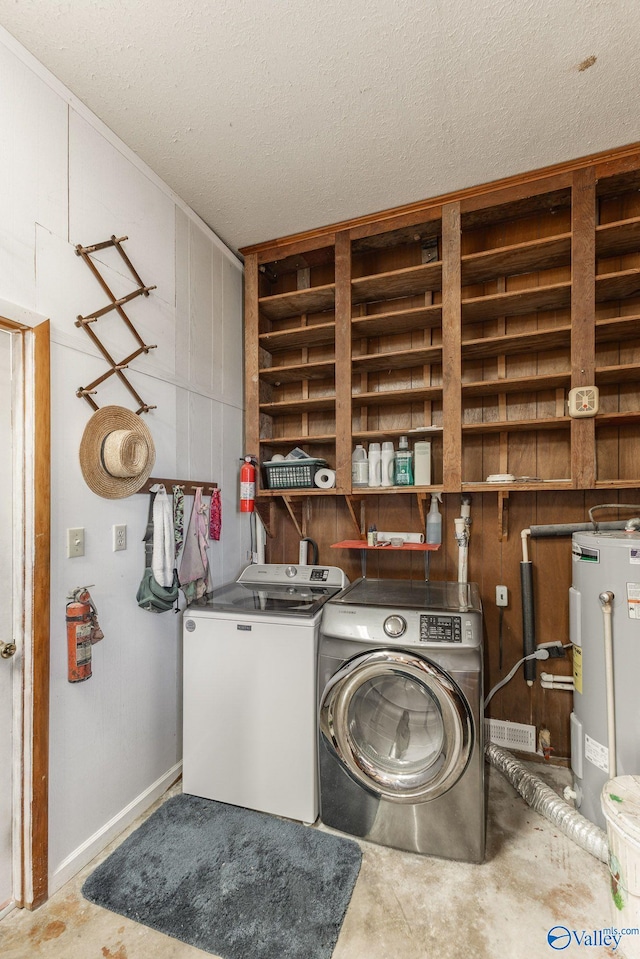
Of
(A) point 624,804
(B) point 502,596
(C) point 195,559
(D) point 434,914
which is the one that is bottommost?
(D) point 434,914

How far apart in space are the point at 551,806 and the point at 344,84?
298cm

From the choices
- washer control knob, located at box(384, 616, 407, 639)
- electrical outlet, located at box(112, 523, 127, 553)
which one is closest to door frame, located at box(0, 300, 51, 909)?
electrical outlet, located at box(112, 523, 127, 553)

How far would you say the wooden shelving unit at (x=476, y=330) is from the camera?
2.01m

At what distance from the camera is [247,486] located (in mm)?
2600

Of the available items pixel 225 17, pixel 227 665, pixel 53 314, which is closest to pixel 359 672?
pixel 227 665

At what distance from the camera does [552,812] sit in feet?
6.04

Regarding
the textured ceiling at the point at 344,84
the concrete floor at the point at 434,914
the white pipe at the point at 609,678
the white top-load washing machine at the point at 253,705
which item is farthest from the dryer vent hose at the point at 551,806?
the textured ceiling at the point at 344,84

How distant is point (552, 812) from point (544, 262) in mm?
2509

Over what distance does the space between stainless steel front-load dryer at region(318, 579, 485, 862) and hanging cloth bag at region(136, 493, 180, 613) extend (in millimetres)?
718

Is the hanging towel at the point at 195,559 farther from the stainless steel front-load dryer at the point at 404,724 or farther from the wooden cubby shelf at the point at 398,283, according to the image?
the wooden cubby shelf at the point at 398,283

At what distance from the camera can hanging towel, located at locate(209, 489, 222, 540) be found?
7.98 ft

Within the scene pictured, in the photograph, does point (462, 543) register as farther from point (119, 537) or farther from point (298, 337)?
point (119, 537)

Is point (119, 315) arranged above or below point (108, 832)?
above

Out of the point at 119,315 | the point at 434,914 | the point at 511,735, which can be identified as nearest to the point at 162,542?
the point at 119,315
